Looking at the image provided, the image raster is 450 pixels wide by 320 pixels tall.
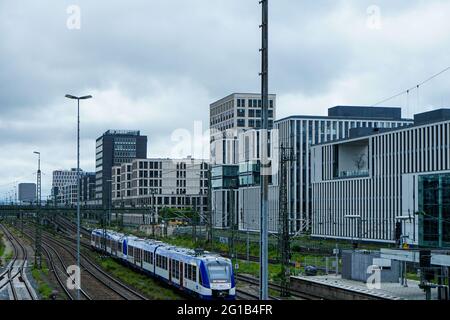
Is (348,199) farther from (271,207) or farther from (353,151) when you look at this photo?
(271,207)

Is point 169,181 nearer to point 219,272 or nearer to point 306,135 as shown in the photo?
point 306,135

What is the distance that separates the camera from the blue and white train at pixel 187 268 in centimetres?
2731

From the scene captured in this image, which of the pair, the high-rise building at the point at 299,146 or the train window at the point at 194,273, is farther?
the high-rise building at the point at 299,146

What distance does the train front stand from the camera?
27156mm

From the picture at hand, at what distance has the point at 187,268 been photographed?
30.3 m

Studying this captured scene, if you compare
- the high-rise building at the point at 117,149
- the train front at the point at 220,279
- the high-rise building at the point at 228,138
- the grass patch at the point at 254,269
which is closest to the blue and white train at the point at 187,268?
the train front at the point at 220,279

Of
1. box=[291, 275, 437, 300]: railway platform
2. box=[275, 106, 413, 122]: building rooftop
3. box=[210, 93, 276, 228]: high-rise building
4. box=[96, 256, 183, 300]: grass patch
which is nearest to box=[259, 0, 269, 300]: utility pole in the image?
box=[291, 275, 437, 300]: railway platform

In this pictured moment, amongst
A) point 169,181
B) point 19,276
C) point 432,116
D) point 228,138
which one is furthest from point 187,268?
point 228,138

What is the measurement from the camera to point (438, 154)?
65.2 metres

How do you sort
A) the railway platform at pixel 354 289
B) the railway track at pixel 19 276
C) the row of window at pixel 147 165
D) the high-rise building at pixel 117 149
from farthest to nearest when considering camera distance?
1. the high-rise building at pixel 117 149
2. the row of window at pixel 147 165
3. the railway track at pixel 19 276
4. the railway platform at pixel 354 289

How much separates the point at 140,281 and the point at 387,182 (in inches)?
1646

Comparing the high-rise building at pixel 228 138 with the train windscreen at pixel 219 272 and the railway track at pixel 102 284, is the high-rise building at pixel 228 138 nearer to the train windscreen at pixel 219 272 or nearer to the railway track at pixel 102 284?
the railway track at pixel 102 284
